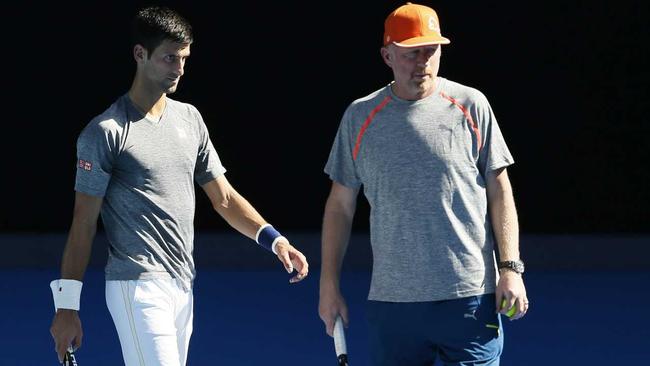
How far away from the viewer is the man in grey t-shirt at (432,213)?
3803mm

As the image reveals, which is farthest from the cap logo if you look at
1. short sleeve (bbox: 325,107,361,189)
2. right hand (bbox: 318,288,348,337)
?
right hand (bbox: 318,288,348,337)

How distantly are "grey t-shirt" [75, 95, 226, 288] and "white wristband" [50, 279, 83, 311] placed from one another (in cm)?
15

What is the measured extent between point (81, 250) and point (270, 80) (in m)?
6.97

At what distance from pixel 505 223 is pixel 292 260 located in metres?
0.86

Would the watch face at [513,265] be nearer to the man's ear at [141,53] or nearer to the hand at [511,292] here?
the hand at [511,292]

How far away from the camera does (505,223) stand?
3.84 meters

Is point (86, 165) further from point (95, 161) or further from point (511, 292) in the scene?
point (511, 292)

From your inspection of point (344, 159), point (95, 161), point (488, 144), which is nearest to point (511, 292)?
point (488, 144)

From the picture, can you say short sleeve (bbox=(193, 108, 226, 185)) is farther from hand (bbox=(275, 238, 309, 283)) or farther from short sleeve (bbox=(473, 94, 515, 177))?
short sleeve (bbox=(473, 94, 515, 177))

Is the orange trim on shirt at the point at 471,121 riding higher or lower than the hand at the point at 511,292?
higher

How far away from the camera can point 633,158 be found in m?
10.6

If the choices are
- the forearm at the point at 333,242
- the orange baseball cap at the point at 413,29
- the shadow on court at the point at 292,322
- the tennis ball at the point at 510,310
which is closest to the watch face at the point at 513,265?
the tennis ball at the point at 510,310

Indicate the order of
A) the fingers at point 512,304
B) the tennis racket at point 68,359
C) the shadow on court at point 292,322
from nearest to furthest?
the fingers at point 512,304
the tennis racket at point 68,359
the shadow on court at point 292,322

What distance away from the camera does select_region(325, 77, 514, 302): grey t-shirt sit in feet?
12.5
